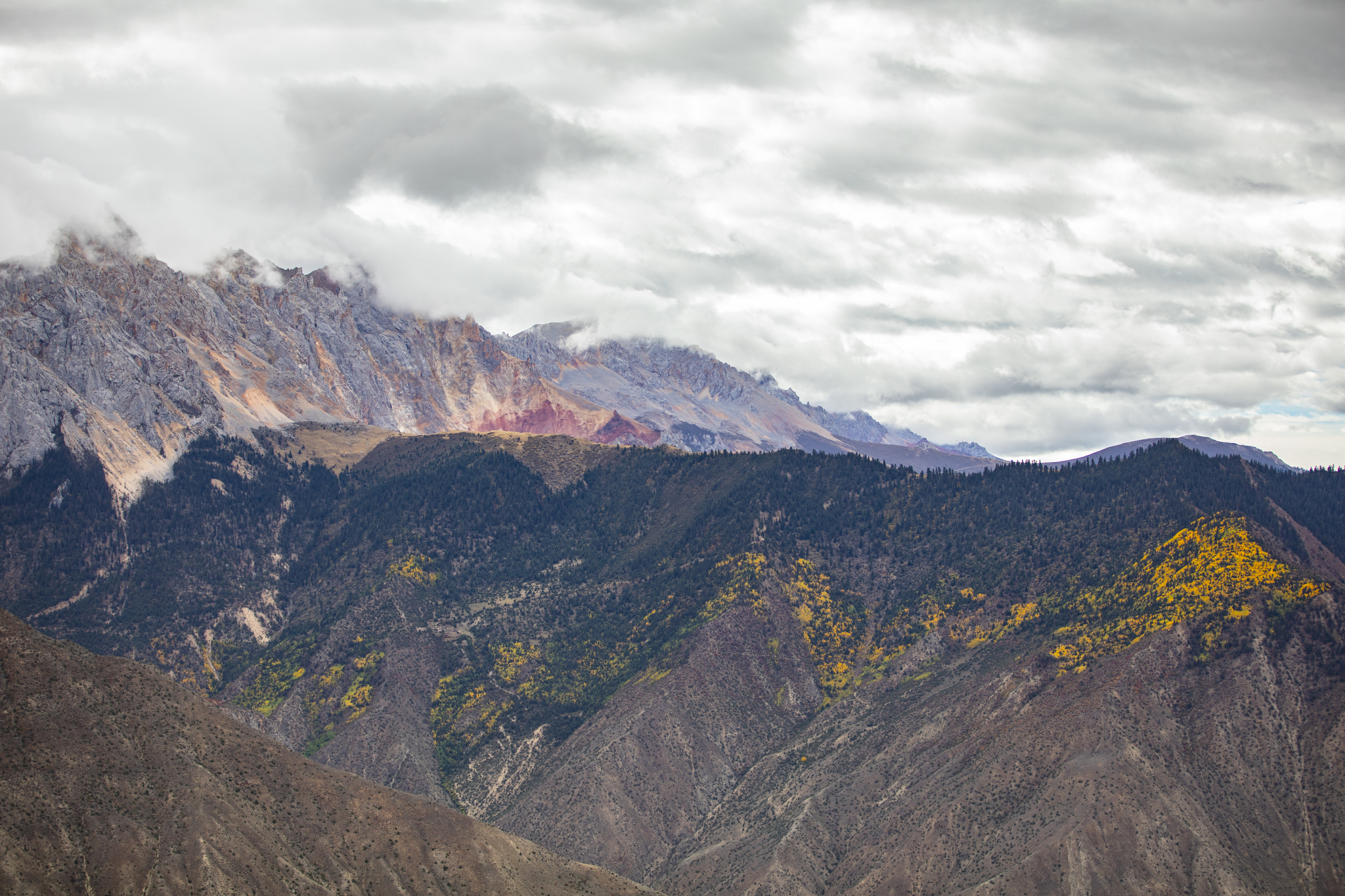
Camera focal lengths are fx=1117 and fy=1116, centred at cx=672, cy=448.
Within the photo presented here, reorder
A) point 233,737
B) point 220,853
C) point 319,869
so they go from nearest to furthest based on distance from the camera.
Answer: point 220,853
point 319,869
point 233,737

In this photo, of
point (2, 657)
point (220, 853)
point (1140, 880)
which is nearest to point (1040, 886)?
point (1140, 880)

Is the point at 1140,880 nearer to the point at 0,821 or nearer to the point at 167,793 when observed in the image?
the point at 167,793

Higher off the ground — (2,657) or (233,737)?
(2,657)

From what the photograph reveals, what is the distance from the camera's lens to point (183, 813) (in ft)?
510

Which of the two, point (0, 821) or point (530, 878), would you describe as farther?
point (530, 878)

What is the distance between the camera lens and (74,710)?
6284 inches

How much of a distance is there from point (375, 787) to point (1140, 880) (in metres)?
135

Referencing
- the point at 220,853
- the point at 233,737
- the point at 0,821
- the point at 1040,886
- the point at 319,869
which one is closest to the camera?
the point at 0,821

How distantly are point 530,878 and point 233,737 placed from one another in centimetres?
5275

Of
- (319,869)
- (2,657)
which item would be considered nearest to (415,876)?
(319,869)

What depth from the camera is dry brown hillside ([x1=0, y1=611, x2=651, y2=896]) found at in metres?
143

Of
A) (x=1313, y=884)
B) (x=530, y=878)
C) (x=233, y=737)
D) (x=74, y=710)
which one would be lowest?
(x=1313, y=884)

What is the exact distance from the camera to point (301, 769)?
181 meters

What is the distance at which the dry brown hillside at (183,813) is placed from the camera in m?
143
